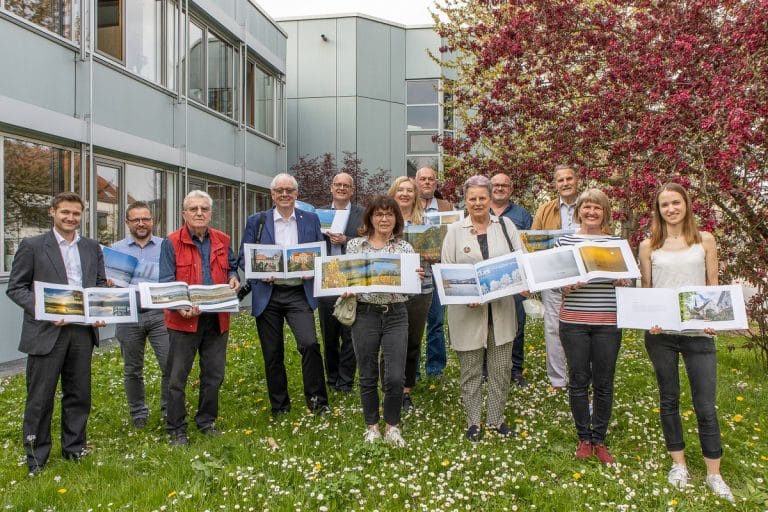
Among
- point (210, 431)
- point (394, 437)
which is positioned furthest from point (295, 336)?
point (394, 437)

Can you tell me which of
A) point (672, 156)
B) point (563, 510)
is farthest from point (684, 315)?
point (672, 156)

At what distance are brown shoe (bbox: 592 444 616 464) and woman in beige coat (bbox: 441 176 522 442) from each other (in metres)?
0.77

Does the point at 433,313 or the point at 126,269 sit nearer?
the point at 126,269

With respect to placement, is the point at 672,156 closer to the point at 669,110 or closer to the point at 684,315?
the point at 669,110

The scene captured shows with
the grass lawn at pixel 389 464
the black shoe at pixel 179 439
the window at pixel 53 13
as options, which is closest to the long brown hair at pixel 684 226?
the grass lawn at pixel 389 464

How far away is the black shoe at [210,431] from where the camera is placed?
220 inches

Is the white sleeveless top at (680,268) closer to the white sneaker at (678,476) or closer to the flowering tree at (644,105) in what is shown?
the white sneaker at (678,476)

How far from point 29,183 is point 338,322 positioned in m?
6.03

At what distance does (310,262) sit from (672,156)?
4075 mm

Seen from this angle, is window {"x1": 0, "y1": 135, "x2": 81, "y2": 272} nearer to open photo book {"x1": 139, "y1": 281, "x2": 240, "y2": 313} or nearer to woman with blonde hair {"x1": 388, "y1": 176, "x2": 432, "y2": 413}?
open photo book {"x1": 139, "y1": 281, "x2": 240, "y2": 313}

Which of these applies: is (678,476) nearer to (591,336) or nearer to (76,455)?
(591,336)

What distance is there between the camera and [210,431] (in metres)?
5.62

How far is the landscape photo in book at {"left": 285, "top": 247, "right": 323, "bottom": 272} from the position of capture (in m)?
5.68

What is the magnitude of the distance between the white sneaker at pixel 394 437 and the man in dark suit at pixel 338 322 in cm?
136
